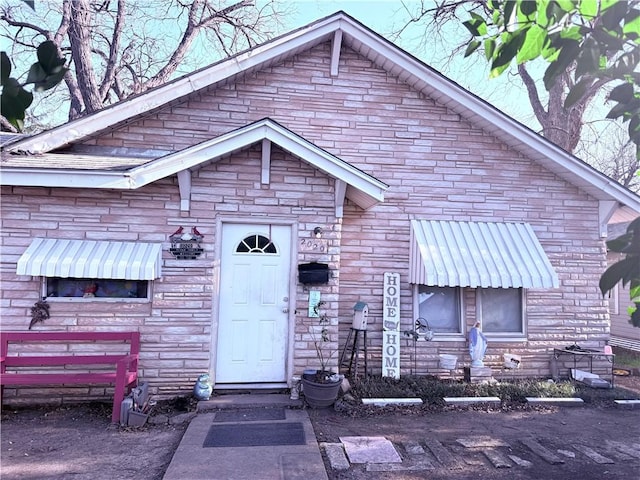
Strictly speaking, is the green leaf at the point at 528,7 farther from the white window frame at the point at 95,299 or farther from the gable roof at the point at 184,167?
A: the white window frame at the point at 95,299

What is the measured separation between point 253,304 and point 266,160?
207 cm

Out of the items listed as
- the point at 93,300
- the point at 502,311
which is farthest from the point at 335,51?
the point at 93,300

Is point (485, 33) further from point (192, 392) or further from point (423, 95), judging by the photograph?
point (423, 95)

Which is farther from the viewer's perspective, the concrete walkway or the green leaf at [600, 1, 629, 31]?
the concrete walkway

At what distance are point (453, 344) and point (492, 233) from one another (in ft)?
6.50

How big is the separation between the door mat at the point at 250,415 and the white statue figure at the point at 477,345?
10.6 ft

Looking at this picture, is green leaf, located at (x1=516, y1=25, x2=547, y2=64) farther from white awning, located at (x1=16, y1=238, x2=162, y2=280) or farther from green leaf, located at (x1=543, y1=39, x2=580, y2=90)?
white awning, located at (x1=16, y1=238, x2=162, y2=280)

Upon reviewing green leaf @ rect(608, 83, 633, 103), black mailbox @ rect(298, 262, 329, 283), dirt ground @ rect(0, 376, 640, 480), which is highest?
green leaf @ rect(608, 83, 633, 103)

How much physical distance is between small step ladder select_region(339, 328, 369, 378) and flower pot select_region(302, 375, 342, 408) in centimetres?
84

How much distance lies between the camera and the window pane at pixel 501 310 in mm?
7070

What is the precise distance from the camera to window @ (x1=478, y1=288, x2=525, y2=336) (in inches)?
278

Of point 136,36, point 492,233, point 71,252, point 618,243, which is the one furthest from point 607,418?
point 136,36

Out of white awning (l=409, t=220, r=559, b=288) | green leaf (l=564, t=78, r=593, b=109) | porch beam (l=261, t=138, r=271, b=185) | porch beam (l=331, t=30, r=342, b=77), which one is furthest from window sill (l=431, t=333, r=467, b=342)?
green leaf (l=564, t=78, r=593, b=109)

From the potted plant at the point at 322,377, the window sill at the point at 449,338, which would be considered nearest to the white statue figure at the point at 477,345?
the window sill at the point at 449,338
